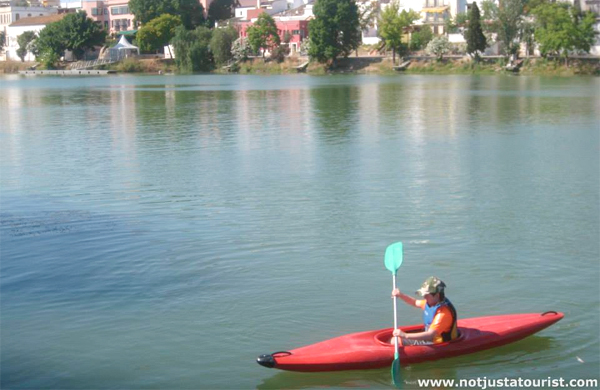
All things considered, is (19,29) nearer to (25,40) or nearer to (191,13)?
(25,40)

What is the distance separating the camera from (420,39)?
89875 mm

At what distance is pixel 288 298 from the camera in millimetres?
12094

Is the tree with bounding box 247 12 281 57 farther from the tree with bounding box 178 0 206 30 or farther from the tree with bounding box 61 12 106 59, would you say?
the tree with bounding box 61 12 106 59

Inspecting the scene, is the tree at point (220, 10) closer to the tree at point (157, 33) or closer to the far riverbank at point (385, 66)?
the tree at point (157, 33)

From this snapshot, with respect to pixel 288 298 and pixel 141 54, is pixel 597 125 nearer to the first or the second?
pixel 288 298

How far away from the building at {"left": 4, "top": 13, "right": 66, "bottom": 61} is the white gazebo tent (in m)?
26.8

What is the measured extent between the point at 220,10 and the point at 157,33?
1929 cm

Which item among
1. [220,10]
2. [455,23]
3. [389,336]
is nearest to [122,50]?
[220,10]

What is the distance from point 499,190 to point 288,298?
886 centimetres

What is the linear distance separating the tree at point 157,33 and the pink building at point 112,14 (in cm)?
2216

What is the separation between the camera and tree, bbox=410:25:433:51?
294 ft

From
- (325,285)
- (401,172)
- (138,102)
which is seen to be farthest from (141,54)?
(325,285)

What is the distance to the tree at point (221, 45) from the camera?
10038cm

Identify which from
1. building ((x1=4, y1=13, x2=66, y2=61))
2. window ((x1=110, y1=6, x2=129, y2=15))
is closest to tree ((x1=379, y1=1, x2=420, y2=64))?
window ((x1=110, y1=6, x2=129, y2=15))
